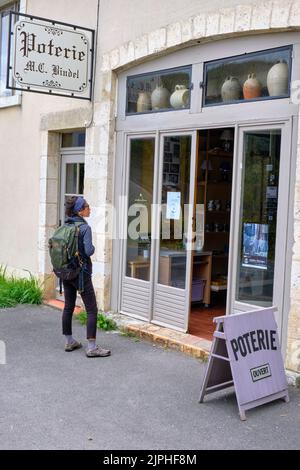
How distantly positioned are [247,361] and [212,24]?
11.4 ft

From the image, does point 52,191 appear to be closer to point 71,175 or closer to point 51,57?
point 71,175

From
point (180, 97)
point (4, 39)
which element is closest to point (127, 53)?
point (180, 97)

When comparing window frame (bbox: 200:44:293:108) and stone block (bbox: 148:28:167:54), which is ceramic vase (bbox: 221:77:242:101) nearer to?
window frame (bbox: 200:44:293:108)

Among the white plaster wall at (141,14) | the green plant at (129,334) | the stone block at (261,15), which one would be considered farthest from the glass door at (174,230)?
the stone block at (261,15)

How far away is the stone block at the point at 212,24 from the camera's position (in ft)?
19.5

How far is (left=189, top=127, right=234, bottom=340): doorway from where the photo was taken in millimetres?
8117

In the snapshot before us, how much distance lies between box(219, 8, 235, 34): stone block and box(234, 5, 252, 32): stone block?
2.1 inches

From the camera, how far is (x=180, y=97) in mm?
6613

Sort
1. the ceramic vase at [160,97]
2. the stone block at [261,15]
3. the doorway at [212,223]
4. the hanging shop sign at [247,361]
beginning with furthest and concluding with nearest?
1. the doorway at [212,223]
2. the ceramic vase at [160,97]
3. the stone block at [261,15]
4. the hanging shop sign at [247,361]

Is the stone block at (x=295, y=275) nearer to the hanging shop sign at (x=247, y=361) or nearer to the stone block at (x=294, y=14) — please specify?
the hanging shop sign at (x=247, y=361)

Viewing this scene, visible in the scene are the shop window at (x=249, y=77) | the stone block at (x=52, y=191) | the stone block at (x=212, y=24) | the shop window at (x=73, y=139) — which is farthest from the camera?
the stone block at (x=52, y=191)

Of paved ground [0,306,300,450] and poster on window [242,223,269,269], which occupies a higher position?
poster on window [242,223,269,269]

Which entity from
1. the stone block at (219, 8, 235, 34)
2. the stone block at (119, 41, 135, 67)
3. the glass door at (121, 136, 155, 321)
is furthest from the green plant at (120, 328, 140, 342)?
the stone block at (219, 8, 235, 34)

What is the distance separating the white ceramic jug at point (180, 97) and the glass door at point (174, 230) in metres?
0.34
